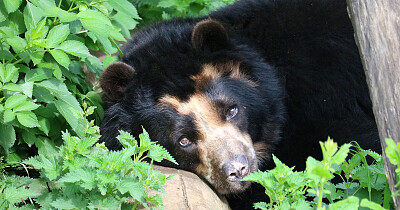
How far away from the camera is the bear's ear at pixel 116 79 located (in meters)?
4.77

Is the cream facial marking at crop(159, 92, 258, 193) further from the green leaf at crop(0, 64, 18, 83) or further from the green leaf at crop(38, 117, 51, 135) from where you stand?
the green leaf at crop(0, 64, 18, 83)

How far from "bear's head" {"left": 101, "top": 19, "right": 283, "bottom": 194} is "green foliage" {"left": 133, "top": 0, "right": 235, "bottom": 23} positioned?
2.08m

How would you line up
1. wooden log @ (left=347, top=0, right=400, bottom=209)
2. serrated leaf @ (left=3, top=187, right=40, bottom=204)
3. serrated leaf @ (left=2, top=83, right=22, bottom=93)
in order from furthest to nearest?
serrated leaf @ (left=2, top=83, right=22, bottom=93) < serrated leaf @ (left=3, top=187, right=40, bottom=204) < wooden log @ (left=347, top=0, right=400, bottom=209)

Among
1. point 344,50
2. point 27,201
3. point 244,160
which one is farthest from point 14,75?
point 344,50

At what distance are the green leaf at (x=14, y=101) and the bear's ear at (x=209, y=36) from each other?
146 centimetres

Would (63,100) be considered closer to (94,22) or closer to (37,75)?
(37,75)

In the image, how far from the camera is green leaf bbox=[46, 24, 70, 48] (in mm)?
4488

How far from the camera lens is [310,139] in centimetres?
523

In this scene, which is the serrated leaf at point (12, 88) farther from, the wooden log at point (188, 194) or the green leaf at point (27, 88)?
the wooden log at point (188, 194)

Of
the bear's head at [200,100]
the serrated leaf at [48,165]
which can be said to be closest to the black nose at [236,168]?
the bear's head at [200,100]

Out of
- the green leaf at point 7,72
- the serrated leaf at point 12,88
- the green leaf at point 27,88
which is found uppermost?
the green leaf at point 7,72

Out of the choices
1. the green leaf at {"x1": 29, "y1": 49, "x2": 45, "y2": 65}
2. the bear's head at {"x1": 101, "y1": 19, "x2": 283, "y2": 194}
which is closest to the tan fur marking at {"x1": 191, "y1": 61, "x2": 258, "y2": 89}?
the bear's head at {"x1": 101, "y1": 19, "x2": 283, "y2": 194}

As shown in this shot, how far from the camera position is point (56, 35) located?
451cm

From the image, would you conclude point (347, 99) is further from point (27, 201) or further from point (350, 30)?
point (27, 201)
